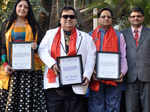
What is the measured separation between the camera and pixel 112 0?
19.5ft

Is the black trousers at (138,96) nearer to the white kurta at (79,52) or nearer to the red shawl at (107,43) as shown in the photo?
the red shawl at (107,43)

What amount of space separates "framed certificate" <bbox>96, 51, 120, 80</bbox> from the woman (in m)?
0.92

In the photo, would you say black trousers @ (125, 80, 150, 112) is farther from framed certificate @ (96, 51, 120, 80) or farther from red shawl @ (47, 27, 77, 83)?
red shawl @ (47, 27, 77, 83)

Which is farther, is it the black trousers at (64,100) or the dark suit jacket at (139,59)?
the dark suit jacket at (139,59)

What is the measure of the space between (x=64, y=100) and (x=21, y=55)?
0.94m

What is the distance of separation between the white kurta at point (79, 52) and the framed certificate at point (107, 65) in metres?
0.13

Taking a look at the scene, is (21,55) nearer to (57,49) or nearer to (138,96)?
(57,49)

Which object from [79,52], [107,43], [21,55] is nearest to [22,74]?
[21,55]

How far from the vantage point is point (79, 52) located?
14.5 ft

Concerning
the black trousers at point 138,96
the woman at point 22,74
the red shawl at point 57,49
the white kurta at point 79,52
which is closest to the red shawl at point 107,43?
the white kurta at point 79,52

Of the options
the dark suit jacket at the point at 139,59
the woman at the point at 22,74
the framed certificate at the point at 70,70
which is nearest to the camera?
the framed certificate at the point at 70,70

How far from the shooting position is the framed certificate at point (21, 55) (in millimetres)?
4328

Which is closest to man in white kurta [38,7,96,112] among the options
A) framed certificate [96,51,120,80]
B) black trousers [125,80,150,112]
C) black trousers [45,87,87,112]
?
black trousers [45,87,87,112]

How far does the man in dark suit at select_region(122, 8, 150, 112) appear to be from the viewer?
15.4ft
